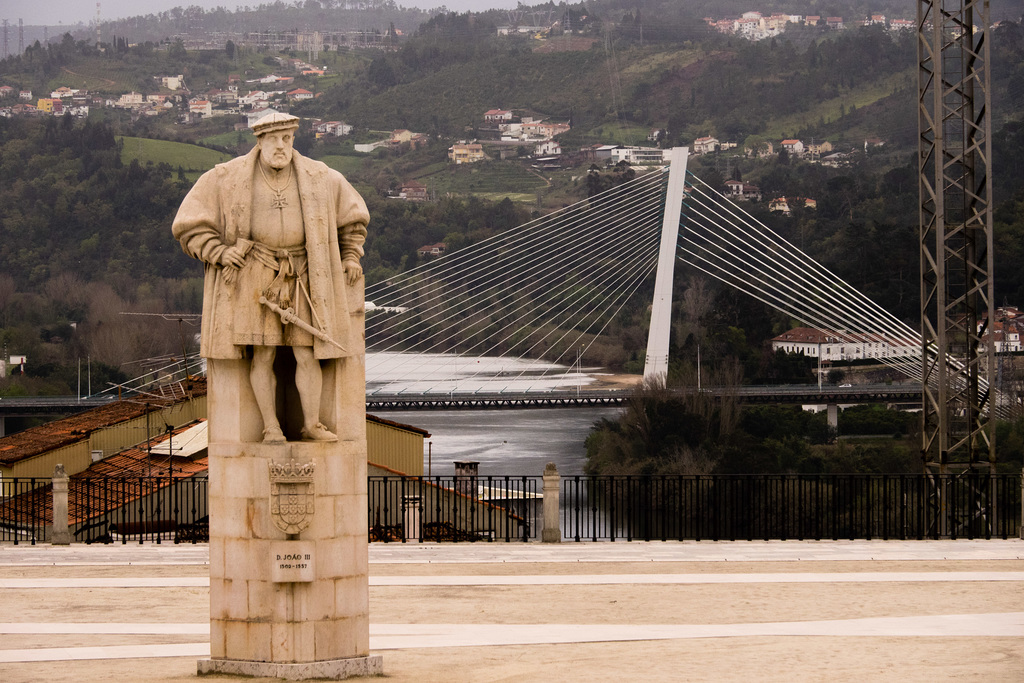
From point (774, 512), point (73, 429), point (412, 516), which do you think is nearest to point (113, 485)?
point (412, 516)

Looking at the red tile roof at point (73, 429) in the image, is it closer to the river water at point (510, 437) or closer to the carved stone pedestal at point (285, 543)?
the river water at point (510, 437)

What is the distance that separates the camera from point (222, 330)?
31.9 feet

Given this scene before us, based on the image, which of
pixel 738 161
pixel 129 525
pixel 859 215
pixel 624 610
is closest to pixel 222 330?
pixel 624 610

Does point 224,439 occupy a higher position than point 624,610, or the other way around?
point 224,439

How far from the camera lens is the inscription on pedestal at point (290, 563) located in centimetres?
963

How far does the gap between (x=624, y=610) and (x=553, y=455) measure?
4185 centimetres

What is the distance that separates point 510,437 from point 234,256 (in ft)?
167

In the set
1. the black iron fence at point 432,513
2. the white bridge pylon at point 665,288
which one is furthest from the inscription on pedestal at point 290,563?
the white bridge pylon at point 665,288

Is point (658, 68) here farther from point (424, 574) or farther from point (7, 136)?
point (424, 574)

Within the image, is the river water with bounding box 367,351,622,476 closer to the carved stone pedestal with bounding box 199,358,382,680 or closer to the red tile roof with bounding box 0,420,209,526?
the red tile roof with bounding box 0,420,209,526

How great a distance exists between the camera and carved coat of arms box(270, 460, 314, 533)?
962cm

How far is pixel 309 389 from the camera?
9.82 m

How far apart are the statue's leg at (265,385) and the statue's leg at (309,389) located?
0.53 feet

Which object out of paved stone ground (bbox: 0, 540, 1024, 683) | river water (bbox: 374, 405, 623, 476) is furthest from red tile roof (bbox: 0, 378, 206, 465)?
river water (bbox: 374, 405, 623, 476)
